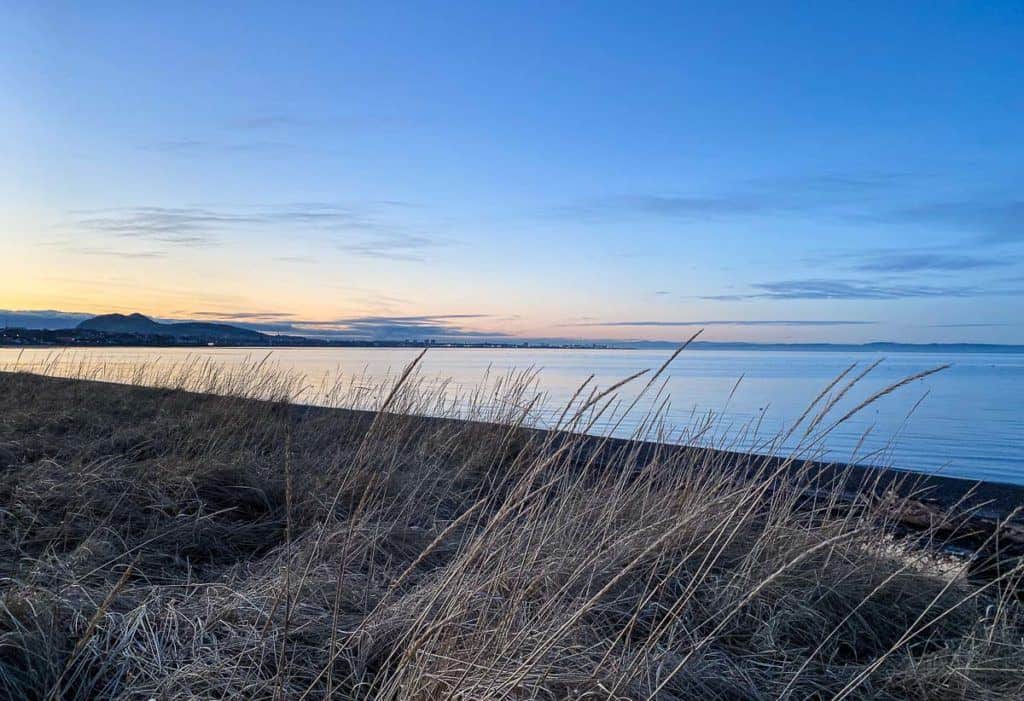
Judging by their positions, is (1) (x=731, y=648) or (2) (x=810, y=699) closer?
(2) (x=810, y=699)

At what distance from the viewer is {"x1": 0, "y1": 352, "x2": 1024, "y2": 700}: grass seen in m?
2.42

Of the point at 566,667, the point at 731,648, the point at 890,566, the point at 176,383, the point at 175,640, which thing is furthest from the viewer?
the point at 176,383

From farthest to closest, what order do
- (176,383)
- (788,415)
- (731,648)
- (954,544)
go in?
(788,415) → (176,383) → (954,544) → (731,648)

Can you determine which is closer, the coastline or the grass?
the grass

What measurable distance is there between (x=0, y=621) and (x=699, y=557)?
349cm

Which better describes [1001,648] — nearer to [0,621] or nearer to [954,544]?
[954,544]

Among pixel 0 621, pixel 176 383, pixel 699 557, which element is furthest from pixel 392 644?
pixel 176 383

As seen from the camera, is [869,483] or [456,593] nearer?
[456,593]

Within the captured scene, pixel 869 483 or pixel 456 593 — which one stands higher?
pixel 456 593

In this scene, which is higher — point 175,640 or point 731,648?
point 175,640

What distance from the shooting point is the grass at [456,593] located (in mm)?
2418

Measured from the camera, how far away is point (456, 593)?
8.16 feet

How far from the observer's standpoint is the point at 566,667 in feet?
8.05

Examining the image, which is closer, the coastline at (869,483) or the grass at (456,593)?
the grass at (456,593)
